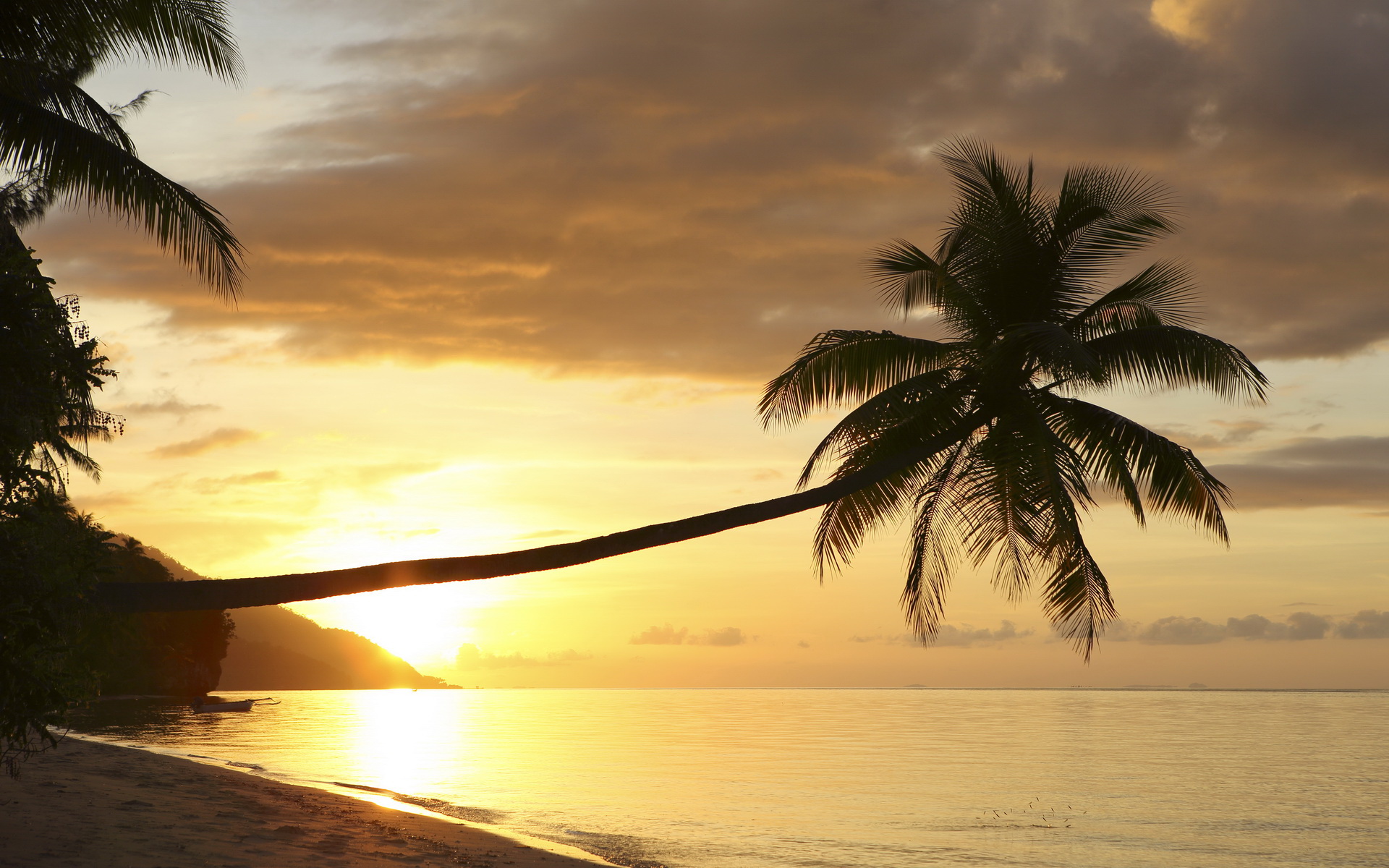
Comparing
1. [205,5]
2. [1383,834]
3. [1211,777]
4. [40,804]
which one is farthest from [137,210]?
[1211,777]

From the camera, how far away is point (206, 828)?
14047mm

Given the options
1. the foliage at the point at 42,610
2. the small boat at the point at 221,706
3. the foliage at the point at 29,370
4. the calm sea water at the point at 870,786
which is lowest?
the small boat at the point at 221,706

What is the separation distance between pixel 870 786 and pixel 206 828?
22947 mm

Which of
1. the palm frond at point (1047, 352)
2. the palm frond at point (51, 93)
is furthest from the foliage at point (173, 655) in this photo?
the palm frond at point (1047, 352)

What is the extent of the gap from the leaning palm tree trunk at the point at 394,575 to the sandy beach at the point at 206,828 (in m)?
4.62

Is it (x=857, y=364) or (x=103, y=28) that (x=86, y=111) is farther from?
(x=857, y=364)

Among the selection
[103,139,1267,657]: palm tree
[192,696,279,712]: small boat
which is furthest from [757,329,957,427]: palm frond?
[192,696,279,712]: small boat

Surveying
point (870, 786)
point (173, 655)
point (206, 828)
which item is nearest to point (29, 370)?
point (206, 828)

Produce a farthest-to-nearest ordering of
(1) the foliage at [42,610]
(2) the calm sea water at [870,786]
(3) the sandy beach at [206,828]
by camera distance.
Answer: (2) the calm sea water at [870,786]
(3) the sandy beach at [206,828]
(1) the foliage at [42,610]

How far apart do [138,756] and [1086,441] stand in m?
24.7

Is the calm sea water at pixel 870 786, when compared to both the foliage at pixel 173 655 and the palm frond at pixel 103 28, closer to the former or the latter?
the palm frond at pixel 103 28

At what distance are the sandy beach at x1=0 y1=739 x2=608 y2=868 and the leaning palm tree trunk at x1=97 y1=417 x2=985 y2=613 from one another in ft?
15.1

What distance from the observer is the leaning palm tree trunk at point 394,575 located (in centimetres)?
788

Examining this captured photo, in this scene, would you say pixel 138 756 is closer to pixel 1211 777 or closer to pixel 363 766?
pixel 363 766
